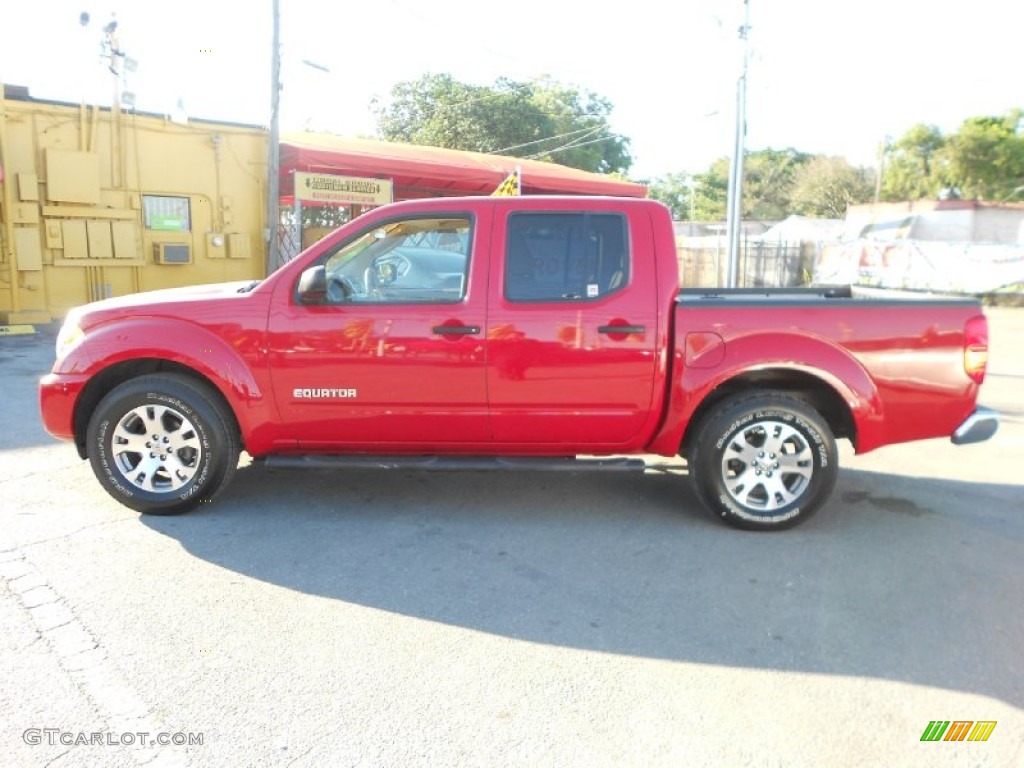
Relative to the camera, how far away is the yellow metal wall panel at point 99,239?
14.8 meters

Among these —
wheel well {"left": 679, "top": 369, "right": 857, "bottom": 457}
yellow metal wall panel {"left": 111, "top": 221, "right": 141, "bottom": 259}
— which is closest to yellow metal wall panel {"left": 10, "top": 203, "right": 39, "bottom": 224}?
yellow metal wall panel {"left": 111, "top": 221, "right": 141, "bottom": 259}

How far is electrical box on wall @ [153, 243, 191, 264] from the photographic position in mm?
15656

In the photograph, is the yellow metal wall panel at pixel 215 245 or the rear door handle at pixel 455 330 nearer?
the rear door handle at pixel 455 330

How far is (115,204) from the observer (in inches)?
595

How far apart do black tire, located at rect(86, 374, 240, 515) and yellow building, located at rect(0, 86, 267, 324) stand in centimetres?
1137

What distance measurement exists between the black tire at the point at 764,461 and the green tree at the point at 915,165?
5172cm

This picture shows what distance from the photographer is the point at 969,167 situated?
46.8 m

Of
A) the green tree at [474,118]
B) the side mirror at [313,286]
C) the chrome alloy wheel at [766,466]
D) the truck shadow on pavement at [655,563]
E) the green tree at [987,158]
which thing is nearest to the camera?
the truck shadow on pavement at [655,563]

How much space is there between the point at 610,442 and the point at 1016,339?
525 inches

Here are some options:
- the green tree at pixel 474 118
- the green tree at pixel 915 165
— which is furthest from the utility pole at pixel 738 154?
the green tree at pixel 915 165

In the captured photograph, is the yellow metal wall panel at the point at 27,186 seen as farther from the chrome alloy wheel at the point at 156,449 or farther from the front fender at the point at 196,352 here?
the chrome alloy wheel at the point at 156,449

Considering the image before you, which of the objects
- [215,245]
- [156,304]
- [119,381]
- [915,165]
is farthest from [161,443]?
[915,165]

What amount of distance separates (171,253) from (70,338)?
39.6 ft

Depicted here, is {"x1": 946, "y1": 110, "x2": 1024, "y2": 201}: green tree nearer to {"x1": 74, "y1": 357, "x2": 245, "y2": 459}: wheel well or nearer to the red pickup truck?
the red pickup truck
